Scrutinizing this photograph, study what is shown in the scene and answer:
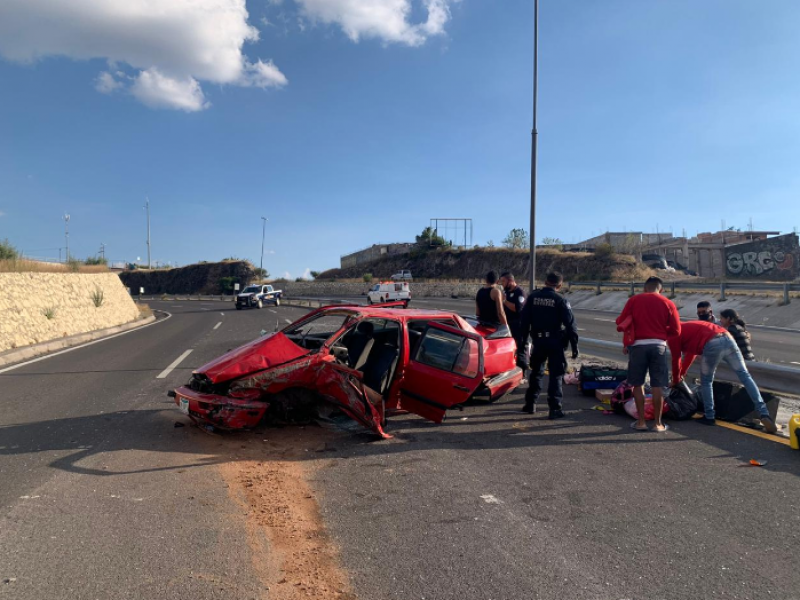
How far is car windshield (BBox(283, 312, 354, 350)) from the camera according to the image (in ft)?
21.6

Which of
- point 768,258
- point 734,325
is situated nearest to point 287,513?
point 734,325

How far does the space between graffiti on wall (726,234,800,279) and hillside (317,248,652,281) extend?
28.5 ft

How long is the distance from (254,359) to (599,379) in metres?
4.89

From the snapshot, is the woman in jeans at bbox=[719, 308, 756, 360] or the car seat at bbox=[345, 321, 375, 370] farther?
Answer: the woman in jeans at bbox=[719, 308, 756, 360]

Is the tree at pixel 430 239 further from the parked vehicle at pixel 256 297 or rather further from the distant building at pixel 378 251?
the parked vehicle at pixel 256 297

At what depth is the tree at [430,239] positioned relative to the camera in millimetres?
91500

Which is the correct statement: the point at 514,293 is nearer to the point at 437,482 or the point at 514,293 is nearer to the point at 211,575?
the point at 437,482

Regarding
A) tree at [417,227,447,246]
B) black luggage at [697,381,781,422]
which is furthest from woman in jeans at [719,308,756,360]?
tree at [417,227,447,246]

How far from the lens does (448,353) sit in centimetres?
614

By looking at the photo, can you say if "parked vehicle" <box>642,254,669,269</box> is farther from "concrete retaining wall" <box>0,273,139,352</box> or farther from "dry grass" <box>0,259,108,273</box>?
"dry grass" <box>0,259,108,273</box>

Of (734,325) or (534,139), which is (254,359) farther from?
(534,139)

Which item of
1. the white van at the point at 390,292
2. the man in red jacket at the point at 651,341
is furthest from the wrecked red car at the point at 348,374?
the white van at the point at 390,292

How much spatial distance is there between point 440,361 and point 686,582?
3364 millimetres

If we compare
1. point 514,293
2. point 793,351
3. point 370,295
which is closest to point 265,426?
point 514,293
